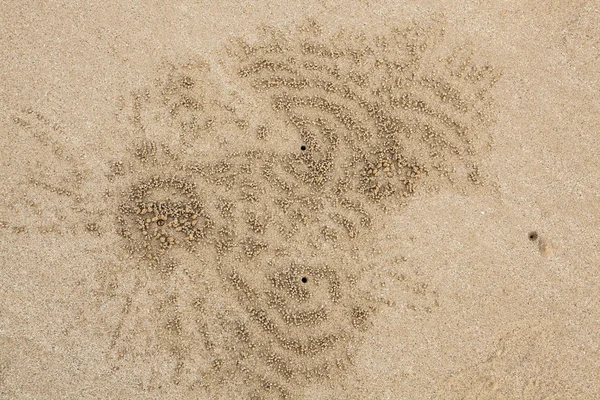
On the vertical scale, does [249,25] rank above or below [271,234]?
above

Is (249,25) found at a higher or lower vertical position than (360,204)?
higher

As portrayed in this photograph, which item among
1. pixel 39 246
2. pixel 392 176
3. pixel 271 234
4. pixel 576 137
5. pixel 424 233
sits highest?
pixel 576 137

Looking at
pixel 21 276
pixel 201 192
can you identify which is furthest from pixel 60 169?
pixel 201 192

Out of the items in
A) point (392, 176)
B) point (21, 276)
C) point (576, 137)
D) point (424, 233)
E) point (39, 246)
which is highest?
point (576, 137)

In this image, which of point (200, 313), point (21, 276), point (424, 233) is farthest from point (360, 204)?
point (21, 276)

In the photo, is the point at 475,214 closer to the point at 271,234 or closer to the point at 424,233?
the point at 424,233

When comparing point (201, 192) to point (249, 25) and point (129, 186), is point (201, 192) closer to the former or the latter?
point (129, 186)
